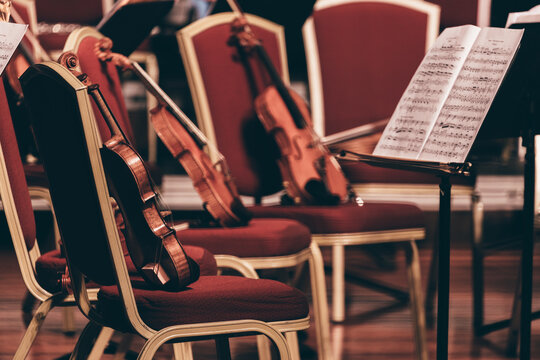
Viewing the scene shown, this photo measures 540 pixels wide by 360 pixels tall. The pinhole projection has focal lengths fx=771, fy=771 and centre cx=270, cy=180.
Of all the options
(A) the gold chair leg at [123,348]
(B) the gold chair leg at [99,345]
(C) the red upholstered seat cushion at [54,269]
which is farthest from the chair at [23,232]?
(A) the gold chair leg at [123,348]

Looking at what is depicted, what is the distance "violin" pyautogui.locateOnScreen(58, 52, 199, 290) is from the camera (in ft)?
3.84

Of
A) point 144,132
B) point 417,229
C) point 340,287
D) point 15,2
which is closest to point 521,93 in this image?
point 417,229

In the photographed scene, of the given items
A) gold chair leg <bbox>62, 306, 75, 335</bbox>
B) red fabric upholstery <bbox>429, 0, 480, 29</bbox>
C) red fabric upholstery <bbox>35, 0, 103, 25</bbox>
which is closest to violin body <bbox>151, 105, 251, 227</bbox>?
gold chair leg <bbox>62, 306, 75, 335</bbox>

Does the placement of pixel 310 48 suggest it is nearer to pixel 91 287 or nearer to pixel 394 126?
pixel 394 126

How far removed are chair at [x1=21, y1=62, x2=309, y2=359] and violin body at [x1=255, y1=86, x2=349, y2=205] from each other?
0.89m

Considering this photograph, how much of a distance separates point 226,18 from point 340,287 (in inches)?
36.4

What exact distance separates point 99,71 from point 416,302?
1022mm

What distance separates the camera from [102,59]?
1.71 m

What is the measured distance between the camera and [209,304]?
120cm

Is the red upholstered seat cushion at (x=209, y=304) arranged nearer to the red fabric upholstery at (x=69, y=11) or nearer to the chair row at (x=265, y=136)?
the chair row at (x=265, y=136)

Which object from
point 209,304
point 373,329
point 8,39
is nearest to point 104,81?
point 8,39

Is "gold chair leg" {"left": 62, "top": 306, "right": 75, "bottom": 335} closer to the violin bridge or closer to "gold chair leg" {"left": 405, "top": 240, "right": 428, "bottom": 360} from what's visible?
"gold chair leg" {"left": 405, "top": 240, "right": 428, "bottom": 360}

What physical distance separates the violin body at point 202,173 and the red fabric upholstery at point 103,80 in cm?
9

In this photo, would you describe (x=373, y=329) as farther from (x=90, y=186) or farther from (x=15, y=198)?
(x=90, y=186)
